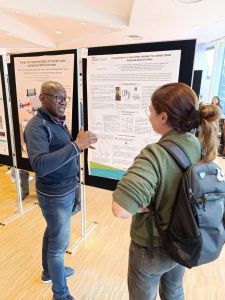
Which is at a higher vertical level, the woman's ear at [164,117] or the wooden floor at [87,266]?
the woman's ear at [164,117]

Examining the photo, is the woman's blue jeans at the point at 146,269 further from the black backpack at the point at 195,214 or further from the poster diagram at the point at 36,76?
the poster diagram at the point at 36,76

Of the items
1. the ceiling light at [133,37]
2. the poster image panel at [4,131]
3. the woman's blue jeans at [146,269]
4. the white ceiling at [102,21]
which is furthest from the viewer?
the ceiling light at [133,37]

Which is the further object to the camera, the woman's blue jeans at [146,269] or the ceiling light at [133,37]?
the ceiling light at [133,37]

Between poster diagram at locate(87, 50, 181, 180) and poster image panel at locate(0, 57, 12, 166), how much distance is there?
100 cm

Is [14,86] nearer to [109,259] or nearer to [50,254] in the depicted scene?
[50,254]

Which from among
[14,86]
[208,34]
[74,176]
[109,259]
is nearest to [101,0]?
[208,34]

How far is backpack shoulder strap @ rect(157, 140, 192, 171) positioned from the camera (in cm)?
80

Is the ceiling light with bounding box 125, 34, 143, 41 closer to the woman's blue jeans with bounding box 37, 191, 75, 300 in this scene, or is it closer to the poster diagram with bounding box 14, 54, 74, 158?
the poster diagram with bounding box 14, 54, 74, 158

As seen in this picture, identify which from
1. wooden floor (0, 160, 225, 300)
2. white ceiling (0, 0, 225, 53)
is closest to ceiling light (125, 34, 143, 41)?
white ceiling (0, 0, 225, 53)

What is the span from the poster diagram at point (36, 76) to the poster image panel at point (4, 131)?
0.18 meters

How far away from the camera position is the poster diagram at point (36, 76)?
73.0 inches

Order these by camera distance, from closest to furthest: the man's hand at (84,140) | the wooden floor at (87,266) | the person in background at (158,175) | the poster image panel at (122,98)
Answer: the person in background at (158,175) → the man's hand at (84,140) → the poster image panel at (122,98) → the wooden floor at (87,266)

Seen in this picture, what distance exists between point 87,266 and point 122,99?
1.43m

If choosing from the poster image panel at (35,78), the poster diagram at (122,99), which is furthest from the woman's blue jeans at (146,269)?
the poster image panel at (35,78)
